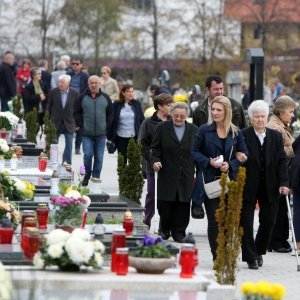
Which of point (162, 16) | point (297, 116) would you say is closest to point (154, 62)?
point (162, 16)

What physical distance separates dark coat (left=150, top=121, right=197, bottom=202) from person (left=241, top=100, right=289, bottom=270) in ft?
5.76

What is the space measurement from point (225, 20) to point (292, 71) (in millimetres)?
5957

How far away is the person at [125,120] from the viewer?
74.1 ft

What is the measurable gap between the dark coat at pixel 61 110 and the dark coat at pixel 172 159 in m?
10.2

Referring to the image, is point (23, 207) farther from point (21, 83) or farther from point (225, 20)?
point (225, 20)

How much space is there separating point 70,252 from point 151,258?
24.4 inches

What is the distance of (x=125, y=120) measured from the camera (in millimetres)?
22609

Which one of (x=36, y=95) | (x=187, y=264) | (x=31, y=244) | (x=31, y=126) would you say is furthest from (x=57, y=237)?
(x=36, y=95)

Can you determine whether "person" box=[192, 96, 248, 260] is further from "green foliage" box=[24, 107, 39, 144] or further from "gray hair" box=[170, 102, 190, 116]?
"green foliage" box=[24, 107, 39, 144]

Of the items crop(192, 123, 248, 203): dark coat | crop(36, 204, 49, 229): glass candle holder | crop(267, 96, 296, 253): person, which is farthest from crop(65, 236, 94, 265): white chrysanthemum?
crop(267, 96, 296, 253): person

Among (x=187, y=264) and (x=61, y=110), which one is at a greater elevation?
(x=61, y=110)

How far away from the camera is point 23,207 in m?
15.2

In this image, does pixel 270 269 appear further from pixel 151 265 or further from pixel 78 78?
pixel 78 78

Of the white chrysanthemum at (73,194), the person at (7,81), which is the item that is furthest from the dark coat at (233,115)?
the person at (7,81)
